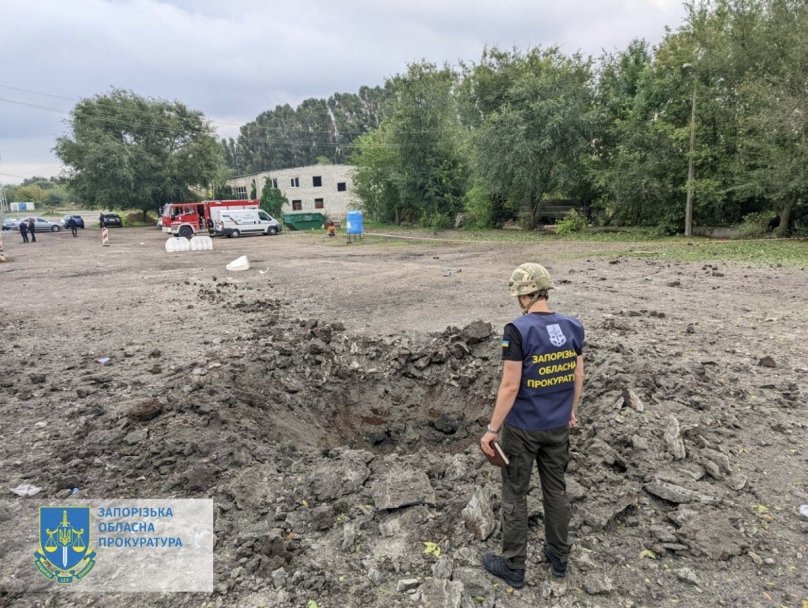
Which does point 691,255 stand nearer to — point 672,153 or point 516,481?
point 672,153

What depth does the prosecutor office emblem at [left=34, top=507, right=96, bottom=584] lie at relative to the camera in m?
2.81

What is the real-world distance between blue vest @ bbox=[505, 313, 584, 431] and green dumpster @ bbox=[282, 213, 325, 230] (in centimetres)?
3531

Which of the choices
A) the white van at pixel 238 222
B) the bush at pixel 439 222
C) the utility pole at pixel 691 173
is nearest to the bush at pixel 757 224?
the utility pole at pixel 691 173

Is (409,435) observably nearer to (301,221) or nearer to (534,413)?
(534,413)

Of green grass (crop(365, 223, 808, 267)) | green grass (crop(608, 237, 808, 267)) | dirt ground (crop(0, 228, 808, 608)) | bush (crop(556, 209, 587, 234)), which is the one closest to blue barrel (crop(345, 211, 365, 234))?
green grass (crop(365, 223, 808, 267))

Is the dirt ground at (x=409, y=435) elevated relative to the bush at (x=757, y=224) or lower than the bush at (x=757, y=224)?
lower

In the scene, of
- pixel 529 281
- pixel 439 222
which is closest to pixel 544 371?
pixel 529 281

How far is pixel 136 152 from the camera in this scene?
42281mm

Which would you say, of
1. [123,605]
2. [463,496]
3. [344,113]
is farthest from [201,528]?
[344,113]

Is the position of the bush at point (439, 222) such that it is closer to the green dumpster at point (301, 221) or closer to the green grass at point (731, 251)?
the green dumpster at point (301, 221)

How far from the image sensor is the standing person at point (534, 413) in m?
2.54

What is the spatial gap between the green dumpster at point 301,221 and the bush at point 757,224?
26.8 metres

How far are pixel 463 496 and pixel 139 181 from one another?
47.0 metres

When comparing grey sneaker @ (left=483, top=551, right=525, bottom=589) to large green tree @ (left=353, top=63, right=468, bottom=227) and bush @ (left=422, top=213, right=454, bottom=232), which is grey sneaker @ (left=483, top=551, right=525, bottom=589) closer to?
large green tree @ (left=353, top=63, right=468, bottom=227)
